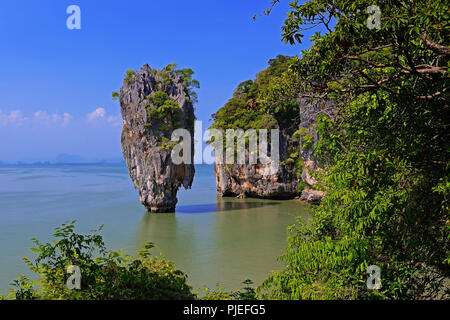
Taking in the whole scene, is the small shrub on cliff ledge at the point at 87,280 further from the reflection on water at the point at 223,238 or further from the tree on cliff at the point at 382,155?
the reflection on water at the point at 223,238

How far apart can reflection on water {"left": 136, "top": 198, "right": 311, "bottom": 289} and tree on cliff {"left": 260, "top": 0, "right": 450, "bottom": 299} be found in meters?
2.34

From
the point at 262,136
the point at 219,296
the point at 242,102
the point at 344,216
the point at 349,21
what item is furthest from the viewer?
the point at 242,102

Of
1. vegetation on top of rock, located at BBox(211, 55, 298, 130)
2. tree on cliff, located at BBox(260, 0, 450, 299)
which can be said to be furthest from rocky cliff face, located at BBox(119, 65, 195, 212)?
tree on cliff, located at BBox(260, 0, 450, 299)

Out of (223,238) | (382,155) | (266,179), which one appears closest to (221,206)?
(266,179)

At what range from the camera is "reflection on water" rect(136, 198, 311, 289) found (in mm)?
11406

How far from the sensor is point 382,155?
13.1 feet

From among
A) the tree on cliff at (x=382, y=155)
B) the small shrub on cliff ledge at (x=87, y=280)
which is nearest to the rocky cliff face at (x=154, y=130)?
the tree on cliff at (x=382, y=155)

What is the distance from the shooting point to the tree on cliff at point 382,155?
11.5ft

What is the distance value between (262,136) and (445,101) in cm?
2186

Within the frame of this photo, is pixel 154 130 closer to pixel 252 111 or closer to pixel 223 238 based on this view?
pixel 252 111

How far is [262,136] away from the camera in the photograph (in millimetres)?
26000

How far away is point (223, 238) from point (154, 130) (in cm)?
936
